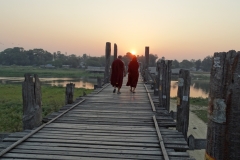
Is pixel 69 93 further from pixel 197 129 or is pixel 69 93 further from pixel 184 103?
pixel 197 129

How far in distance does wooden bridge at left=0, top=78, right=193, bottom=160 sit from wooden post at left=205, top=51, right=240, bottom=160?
1390 mm

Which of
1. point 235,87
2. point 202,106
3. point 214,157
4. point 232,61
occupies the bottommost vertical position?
point 202,106

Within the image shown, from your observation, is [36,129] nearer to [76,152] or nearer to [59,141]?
[59,141]

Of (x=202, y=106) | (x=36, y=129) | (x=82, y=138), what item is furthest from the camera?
(x=202, y=106)

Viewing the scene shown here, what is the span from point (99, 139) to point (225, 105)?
95.9 inches

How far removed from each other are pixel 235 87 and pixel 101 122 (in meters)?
3.50

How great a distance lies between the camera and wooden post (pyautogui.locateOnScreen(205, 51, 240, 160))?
4.96 ft

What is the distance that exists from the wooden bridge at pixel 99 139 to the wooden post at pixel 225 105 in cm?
139

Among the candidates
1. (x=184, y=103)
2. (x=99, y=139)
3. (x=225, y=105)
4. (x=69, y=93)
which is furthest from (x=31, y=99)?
(x=225, y=105)

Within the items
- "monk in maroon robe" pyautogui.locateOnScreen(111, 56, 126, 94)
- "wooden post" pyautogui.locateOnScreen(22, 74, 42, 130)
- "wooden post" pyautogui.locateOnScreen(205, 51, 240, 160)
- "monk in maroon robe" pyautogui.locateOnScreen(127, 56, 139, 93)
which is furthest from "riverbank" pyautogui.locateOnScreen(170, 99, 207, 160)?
"wooden post" pyautogui.locateOnScreen(205, 51, 240, 160)

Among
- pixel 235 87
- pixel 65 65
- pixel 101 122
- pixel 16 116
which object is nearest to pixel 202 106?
pixel 16 116

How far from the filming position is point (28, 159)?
2.91 meters

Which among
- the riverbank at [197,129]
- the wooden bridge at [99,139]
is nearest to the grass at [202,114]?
the riverbank at [197,129]

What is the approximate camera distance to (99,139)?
3.65 meters
